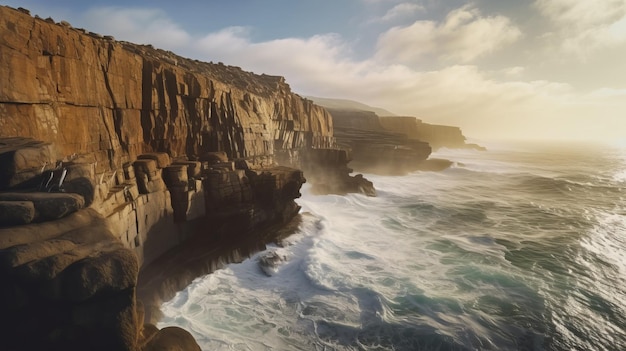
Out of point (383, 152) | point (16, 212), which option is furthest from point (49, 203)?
point (383, 152)

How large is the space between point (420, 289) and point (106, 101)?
18.1 metres

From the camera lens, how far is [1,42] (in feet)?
34.4

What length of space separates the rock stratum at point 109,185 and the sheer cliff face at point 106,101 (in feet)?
0.18

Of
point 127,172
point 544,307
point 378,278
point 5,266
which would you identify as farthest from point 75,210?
point 544,307

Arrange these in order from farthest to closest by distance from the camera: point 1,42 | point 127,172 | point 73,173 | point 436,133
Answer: point 436,133 → point 127,172 → point 1,42 → point 73,173

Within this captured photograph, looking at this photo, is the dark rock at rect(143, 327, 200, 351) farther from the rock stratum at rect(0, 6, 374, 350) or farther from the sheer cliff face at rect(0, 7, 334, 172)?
the sheer cliff face at rect(0, 7, 334, 172)

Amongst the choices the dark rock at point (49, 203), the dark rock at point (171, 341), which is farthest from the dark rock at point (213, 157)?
the dark rock at point (171, 341)

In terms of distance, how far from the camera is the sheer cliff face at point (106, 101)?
36.5ft

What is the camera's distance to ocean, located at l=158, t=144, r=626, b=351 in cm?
1230

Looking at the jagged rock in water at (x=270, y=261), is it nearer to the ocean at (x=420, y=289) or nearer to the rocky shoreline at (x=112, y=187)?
the ocean at (x=420, y=289)

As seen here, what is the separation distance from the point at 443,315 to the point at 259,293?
842 cm

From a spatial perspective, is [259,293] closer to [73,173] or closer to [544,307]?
[73,173]

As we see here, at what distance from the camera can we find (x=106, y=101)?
Answer: 50.1 ft

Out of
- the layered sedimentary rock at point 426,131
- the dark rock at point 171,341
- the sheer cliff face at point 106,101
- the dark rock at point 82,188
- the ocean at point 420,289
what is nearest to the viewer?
the dark rock at point 171,341
